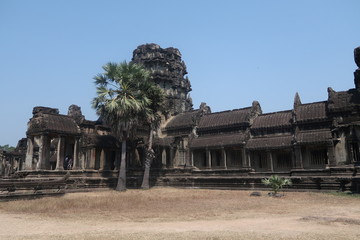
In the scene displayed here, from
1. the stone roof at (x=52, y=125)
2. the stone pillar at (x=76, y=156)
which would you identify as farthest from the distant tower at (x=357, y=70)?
the stone pillar at (x=76, y=156)

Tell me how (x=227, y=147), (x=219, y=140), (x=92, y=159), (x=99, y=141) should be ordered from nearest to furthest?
(x=227, y=147) → (x=92, y=159) → (x=99, y=141) → (x=219, y=140)

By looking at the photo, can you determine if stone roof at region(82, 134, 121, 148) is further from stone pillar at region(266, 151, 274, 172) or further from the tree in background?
stone pillar at region(266, 151, 274, 172)

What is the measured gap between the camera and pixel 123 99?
2856 cm

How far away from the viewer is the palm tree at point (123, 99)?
28.9 metres

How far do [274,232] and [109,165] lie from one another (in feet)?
89.6

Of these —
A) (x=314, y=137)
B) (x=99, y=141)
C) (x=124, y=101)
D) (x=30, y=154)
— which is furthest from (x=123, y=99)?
(x=314, y=137)

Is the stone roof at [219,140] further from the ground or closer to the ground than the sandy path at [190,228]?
further from the ground

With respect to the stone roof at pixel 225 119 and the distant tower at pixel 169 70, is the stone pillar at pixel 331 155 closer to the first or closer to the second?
the stone roof at pixel 225 119

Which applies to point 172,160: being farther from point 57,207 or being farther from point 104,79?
point 57,207

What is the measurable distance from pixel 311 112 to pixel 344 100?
313 cm

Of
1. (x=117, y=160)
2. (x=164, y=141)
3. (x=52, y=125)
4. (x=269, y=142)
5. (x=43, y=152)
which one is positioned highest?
(x=52, y=125)

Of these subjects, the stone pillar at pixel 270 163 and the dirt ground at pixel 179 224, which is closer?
the dirt ground at pixel 179 224

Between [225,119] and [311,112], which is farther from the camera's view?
[225,119]

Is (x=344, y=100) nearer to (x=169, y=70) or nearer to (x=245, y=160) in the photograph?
(x=245, y=160)
